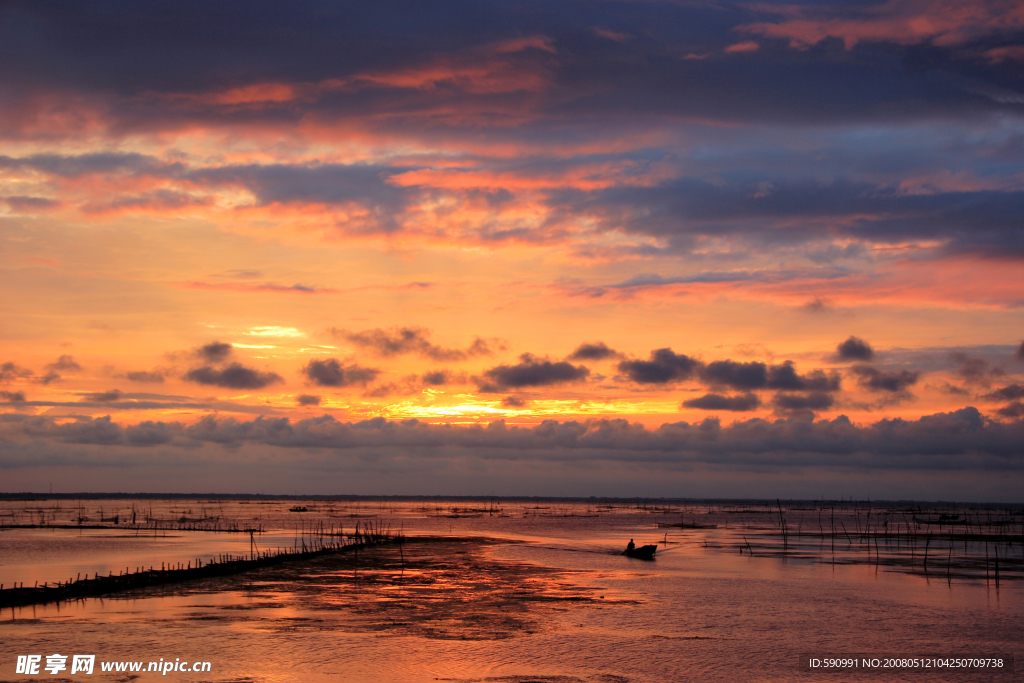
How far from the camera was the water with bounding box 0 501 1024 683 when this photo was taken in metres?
25.8

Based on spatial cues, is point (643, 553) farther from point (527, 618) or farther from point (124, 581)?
point (124, 581)

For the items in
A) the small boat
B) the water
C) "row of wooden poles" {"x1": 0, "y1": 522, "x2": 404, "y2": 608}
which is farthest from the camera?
the small boat

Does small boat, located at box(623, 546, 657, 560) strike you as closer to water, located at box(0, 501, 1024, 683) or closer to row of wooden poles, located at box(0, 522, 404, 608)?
water, located at box(0, 501, 1024, 683)

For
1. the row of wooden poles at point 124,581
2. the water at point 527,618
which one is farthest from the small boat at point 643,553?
the row of wooden poles at point 124,581

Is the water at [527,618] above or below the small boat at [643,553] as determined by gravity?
above

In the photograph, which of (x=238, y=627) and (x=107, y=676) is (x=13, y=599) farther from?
(x=107, y=676)

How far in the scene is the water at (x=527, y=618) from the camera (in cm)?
2583

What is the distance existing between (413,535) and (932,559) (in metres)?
53.7

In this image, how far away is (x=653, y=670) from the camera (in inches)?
1003

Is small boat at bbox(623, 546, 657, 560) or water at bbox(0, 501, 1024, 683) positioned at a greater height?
water at bbox(0, 501, 1024, 683)

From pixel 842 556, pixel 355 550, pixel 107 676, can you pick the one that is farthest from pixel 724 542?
pixel 107 676

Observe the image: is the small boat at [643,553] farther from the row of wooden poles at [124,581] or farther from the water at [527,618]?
the row of wooden poles at [124,581]

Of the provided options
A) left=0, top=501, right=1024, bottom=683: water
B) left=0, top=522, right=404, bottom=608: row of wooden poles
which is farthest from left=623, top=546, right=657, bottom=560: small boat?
left=0, top=522, right=404, bottom=608: row of wooden poles

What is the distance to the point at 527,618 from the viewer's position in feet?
110
